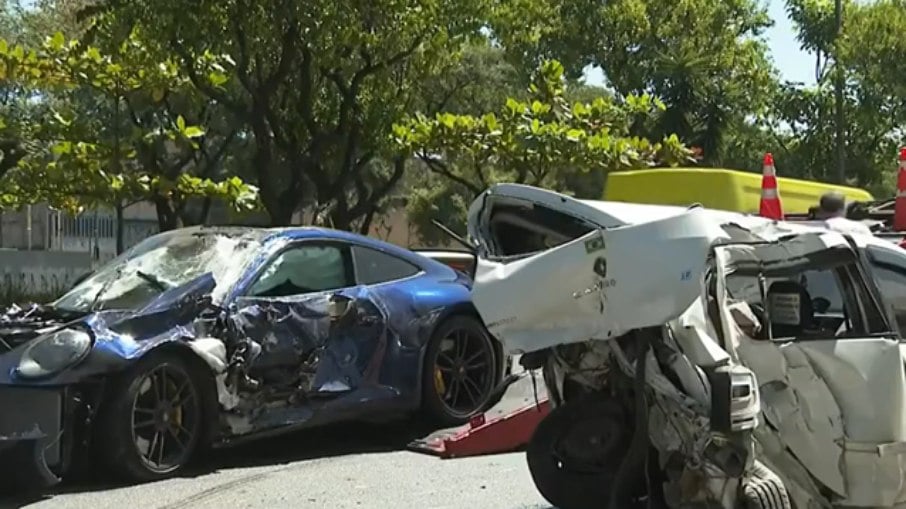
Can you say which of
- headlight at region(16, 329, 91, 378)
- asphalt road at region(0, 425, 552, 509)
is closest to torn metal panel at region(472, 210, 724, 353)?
asphalt road at region(0, 425, 552, 509)

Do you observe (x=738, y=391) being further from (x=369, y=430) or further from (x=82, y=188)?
(x=82, y=188)

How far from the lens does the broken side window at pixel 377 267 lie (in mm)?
8531

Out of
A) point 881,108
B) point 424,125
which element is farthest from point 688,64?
point 424,125

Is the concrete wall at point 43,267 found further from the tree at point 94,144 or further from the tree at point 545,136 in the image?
the tree at point 545,136

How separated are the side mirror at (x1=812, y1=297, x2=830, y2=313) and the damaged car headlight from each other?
109 centimetres

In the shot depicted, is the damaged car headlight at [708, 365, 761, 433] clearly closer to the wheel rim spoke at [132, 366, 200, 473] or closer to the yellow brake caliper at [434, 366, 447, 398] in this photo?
the wheel rim spoke at [132, 366, 200, 473]

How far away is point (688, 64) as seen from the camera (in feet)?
96.5

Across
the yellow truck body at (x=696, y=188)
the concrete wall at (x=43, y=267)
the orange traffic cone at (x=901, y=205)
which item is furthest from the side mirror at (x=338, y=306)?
the concrete wall at (x=43, y=267)

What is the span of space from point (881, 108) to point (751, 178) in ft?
69.0

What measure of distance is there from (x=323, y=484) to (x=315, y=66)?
984cm

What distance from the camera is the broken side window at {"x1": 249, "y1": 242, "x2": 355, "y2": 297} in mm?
7855

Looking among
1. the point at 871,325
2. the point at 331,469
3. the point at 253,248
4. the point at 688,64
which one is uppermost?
the point at 688,64

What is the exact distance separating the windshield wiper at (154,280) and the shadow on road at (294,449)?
1162 mm

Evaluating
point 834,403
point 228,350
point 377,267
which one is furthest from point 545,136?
point 834,403
